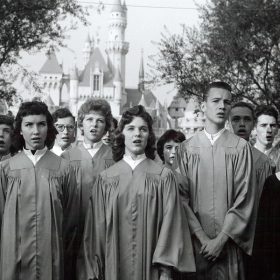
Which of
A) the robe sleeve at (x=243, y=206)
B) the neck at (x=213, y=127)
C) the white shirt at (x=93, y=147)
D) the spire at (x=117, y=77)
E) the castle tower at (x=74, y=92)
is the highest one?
the spire at (x=117, y=77)

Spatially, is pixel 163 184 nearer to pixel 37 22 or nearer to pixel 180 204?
pixel 180 204

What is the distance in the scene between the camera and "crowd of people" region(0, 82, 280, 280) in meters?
5.16

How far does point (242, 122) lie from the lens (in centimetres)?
705

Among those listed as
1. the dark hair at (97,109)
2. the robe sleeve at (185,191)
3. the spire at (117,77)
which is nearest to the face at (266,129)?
the robe sleeve at (185,191)

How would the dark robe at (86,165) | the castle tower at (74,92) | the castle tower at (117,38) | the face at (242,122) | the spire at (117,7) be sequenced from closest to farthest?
the dark robe at (86,165) → the face at (242,122) → the castle tower at (74,92) → the castle tower at (117,38) → the spire at (117,7)

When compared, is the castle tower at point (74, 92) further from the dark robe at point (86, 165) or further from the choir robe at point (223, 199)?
the choir robe at point (223, 199)

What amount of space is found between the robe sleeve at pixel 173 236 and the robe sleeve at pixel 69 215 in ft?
2.94

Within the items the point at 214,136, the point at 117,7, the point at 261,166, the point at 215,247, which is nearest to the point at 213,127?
the point at 214,136

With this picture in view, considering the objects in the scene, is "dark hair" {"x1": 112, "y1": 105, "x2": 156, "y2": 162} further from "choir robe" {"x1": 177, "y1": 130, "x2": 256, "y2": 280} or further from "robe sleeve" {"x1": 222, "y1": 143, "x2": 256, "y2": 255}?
"robe sleeve" {"x1": 222, "y1": 143, "x2": 256, "y2": 255}

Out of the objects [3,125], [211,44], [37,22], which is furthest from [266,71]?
[3,125]

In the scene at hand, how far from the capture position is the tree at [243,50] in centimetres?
1641

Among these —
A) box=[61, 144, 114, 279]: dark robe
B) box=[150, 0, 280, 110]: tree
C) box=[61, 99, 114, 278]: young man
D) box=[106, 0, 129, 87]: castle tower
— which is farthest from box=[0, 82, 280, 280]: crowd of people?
box=[106, 0, 129, 87]: castle tower

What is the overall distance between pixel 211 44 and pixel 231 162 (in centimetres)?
1186

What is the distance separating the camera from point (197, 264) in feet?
18.2
